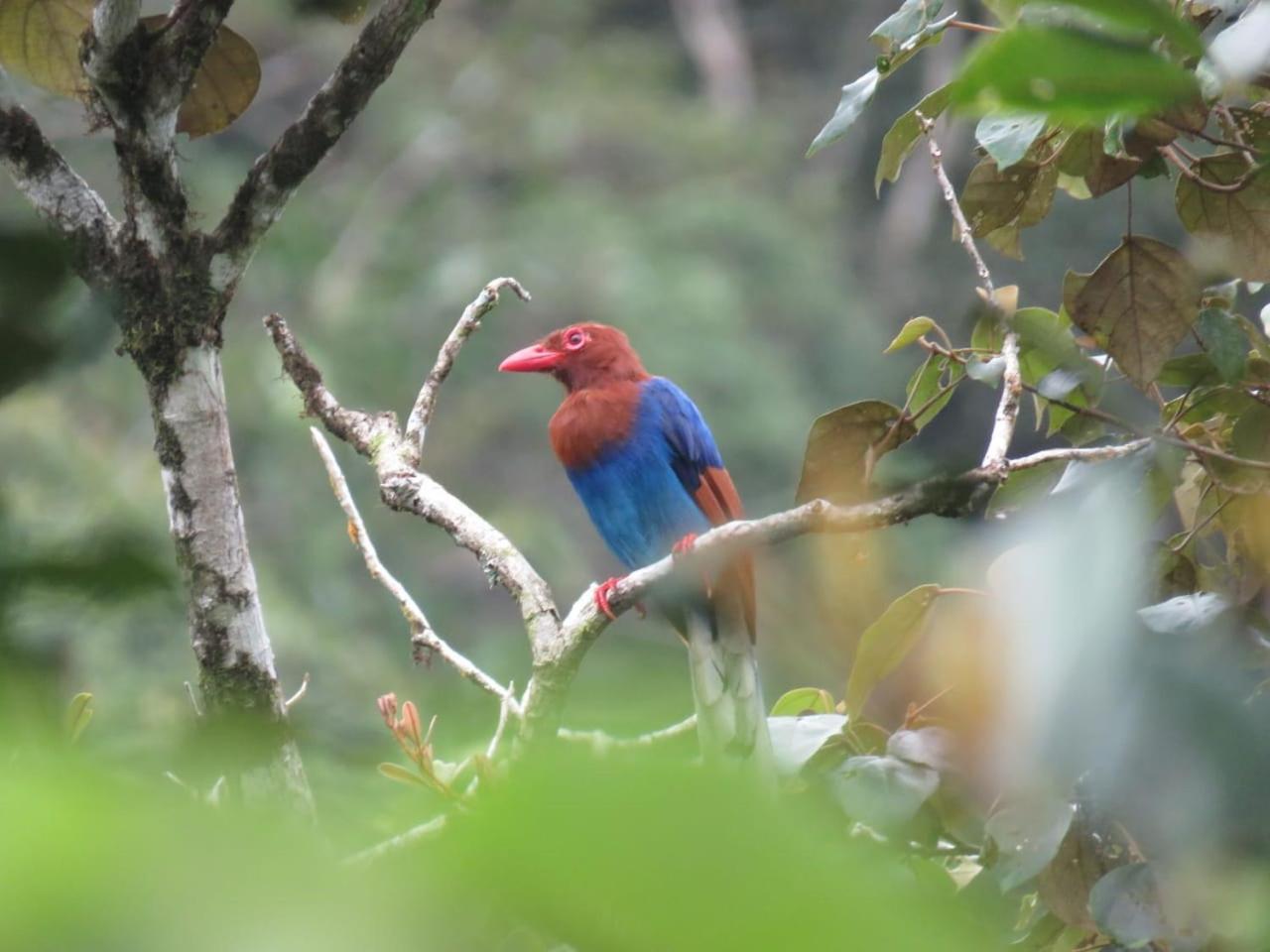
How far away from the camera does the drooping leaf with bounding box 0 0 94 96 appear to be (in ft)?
7.44

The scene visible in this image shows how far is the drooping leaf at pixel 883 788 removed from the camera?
5.37 ft

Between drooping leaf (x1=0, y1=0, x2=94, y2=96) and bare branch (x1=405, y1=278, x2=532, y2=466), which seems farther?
bare branch (x1=405, y1=278, x2=532, y2=466)

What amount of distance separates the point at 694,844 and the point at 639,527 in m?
3.45

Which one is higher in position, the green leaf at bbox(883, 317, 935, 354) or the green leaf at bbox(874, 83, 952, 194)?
the green leaf at bbox(874, 83, 952, 194)

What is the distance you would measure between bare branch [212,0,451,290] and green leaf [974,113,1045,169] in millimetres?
937

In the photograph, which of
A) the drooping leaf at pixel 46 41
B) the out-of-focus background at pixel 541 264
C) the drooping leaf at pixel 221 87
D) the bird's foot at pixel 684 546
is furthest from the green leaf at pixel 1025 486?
the out-of-focus background at pixel 541 264

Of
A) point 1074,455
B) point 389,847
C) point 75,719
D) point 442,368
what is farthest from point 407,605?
point 389,847

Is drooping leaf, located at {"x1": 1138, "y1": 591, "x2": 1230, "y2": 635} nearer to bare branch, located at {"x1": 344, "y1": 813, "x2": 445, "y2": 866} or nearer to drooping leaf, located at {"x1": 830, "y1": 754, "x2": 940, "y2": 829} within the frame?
bare branch, located at {"x1": 344, "y1": 813, "x2": 445, "y2": 866}

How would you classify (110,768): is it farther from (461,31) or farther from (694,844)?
(461,31)

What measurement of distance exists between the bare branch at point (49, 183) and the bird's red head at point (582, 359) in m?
1.78

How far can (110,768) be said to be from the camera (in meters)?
0.29

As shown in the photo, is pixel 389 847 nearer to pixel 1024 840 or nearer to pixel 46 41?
pixel 1024 840

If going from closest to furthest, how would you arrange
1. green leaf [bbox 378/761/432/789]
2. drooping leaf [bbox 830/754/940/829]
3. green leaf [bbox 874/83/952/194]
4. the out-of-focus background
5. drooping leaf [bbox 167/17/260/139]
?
green leaf [bbox 378/761/432/789]
drooping leaf [bbox 830/754/940/829]
green leaf [bbox 874/83/952/194]
drooping leaf [bbox 167/17/260/139]
the out-of-focus background

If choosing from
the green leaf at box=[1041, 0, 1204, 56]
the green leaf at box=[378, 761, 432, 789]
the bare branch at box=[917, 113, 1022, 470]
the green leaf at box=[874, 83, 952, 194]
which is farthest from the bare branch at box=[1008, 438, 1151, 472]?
the green leaf at box=[1041, 0, 1204, 56]
